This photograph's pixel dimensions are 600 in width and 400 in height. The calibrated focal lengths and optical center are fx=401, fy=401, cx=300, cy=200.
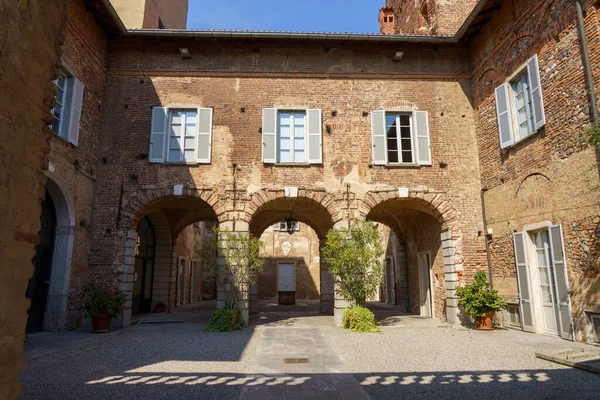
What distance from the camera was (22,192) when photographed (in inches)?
105

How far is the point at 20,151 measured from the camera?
2.66 metres

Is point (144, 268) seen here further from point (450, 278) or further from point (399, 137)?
point (450, 278)

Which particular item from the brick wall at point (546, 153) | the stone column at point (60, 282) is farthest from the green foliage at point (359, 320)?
the stone column at point (60, 282)

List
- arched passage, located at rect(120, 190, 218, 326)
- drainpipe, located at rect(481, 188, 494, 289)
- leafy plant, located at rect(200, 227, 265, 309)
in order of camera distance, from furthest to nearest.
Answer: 1. arched passage, located at rect(120, 190, 218, 326)
2. drainpipe, located at rect(481, 188, 494, 289)
3. leafy plant, located at rect(200, 227, 265, 309)

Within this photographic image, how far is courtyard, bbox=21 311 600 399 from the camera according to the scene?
4.46 m

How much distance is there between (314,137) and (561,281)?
21.2ft

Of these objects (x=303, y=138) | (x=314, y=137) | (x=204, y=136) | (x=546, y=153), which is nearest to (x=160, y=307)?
(x=204, y=136)

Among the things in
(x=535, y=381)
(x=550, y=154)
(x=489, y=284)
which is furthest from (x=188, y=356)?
(x=550, y=154)

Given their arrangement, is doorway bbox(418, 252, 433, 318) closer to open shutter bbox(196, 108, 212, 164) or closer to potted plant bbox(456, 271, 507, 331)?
potted plant bbox(456, 271, 507, 331)

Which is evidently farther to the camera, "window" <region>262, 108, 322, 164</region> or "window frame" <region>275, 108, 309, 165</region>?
"window frame" <region>275, 108, 309, 165</region>

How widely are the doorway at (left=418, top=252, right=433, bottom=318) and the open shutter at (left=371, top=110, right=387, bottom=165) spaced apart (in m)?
3.60

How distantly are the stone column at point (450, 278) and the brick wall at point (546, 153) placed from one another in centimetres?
98

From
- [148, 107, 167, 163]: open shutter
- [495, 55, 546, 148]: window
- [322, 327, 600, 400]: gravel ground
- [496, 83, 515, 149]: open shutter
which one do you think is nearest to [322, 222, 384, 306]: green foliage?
[322, 327, 600, 400]: gravel ground

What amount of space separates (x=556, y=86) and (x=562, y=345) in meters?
4.90
